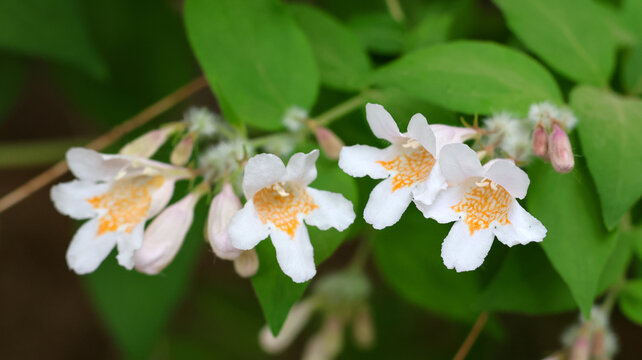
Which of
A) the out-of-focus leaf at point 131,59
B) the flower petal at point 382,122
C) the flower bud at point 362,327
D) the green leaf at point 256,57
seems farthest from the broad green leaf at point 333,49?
the out-of-focus leaf at point 131,59

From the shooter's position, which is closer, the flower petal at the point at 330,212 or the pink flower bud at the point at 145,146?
the flower petal at the point at 330,212

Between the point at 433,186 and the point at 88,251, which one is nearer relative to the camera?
the point at 433,186

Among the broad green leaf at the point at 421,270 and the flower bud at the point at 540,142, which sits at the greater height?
the flower bud at the point at 540,142

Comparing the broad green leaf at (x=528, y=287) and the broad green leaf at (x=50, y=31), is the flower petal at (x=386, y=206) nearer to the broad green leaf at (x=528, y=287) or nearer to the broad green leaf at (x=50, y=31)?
the broad green leaf at (x=528, y=287)

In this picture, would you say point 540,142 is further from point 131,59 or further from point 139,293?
point 131,59

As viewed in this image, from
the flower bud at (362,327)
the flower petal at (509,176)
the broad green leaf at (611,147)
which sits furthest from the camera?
the flower bud at (362,327)

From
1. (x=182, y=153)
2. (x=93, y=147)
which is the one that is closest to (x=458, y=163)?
(x=182, y=153)

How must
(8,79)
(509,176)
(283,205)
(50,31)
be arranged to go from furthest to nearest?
(8,79) < (50,31) < (283,205) < (509,176)

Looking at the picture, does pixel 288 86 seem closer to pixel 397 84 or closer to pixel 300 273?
pixel 397 84
